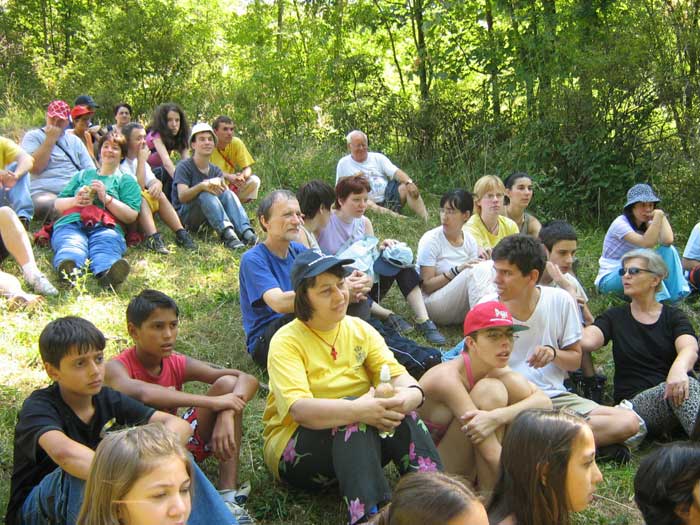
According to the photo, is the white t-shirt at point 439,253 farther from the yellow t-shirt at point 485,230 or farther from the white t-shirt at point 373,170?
the white t-shirt at point 373,170

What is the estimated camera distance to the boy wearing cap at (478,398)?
3494 mm

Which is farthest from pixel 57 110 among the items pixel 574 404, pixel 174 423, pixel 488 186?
pixel 574 404

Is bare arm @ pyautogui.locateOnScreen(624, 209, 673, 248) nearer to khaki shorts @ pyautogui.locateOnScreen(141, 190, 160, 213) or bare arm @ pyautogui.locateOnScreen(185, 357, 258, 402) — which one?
bare arm @ pyautogui.locateOnScreen(185, 357, 258, 402)

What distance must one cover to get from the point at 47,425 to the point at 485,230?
416 cm

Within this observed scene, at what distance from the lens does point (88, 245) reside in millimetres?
5961

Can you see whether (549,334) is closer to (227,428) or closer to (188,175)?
(227,428)

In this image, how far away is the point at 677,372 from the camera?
4289 millimetres

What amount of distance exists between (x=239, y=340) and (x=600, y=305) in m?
2.90

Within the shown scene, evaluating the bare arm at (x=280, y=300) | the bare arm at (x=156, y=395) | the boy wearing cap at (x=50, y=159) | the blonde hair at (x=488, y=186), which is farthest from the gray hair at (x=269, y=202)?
the boy wearing cap at (x=50, y=159)

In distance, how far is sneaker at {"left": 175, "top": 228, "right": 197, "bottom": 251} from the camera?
6832 mm

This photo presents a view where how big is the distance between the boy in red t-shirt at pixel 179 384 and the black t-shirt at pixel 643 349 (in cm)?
224

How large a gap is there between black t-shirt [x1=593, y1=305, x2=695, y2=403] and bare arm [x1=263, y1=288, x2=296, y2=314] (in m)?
1.87

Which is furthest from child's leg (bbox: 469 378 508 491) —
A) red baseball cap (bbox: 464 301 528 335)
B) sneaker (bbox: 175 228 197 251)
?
sneaker (bbox: 175 228 197 251)

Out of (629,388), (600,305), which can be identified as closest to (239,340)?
(629,388)
